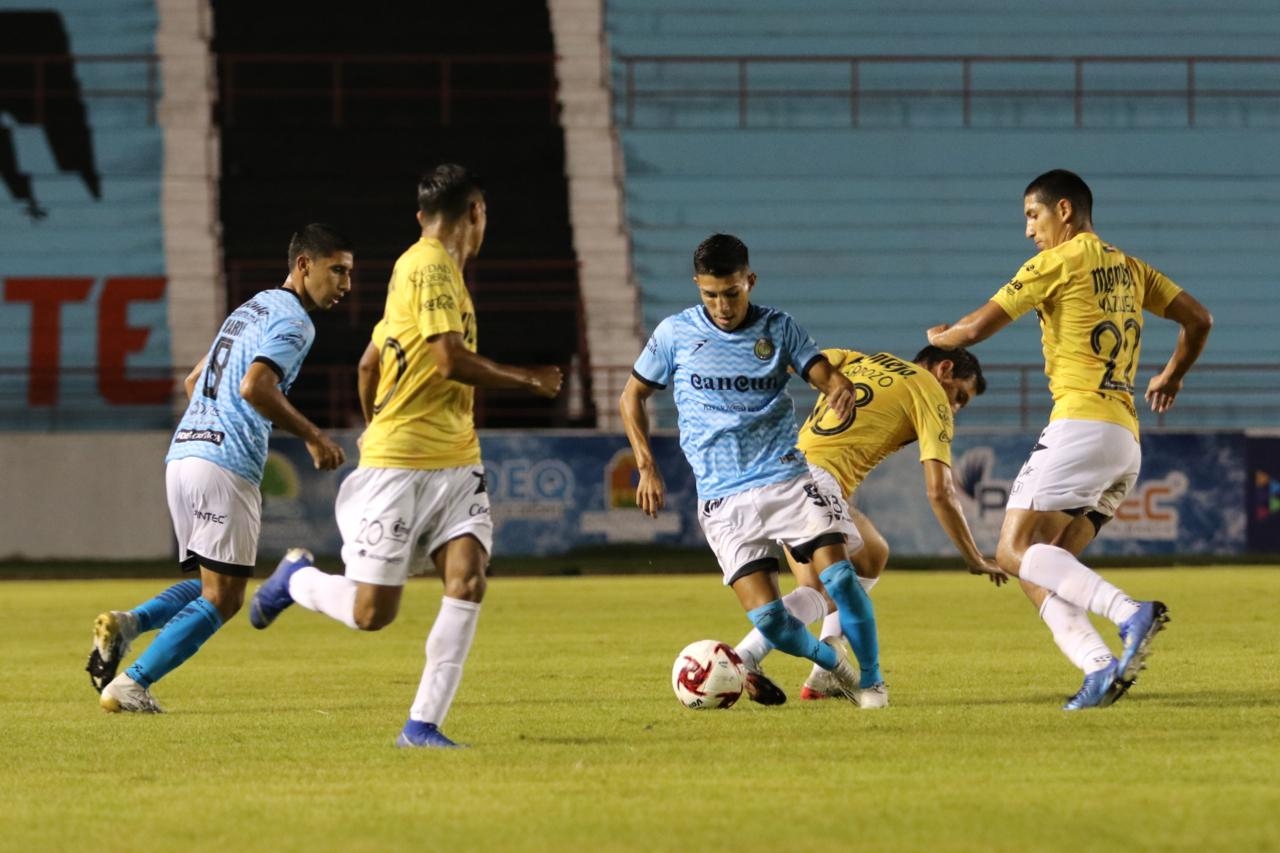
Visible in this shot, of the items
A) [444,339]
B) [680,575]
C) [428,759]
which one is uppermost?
[444,339]

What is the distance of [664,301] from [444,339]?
18.7 metres

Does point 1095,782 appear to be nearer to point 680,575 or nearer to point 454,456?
point 454,456

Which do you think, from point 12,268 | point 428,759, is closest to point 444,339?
point 428,759

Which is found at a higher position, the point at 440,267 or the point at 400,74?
the point at 400,74

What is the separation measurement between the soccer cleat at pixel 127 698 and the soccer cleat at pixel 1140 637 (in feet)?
13.2

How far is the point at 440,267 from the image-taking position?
22.1 feet

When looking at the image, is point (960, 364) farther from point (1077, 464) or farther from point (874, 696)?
point (874, 696)

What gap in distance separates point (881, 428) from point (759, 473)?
4.25ft

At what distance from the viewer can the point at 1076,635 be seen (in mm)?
7965

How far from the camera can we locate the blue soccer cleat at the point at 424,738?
6.71m

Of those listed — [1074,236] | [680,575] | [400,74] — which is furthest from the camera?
[400,74]

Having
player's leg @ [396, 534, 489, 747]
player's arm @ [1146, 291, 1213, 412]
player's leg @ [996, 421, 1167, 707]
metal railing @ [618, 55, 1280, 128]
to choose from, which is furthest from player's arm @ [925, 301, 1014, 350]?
metal railing @ [618, 55, 1280, 128]

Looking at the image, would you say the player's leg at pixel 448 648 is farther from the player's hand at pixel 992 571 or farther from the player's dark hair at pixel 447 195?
the player's hand at pixel 992 571

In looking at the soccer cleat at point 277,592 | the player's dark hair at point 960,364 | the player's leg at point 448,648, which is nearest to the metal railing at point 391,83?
the player's dark hair at point 960,364
